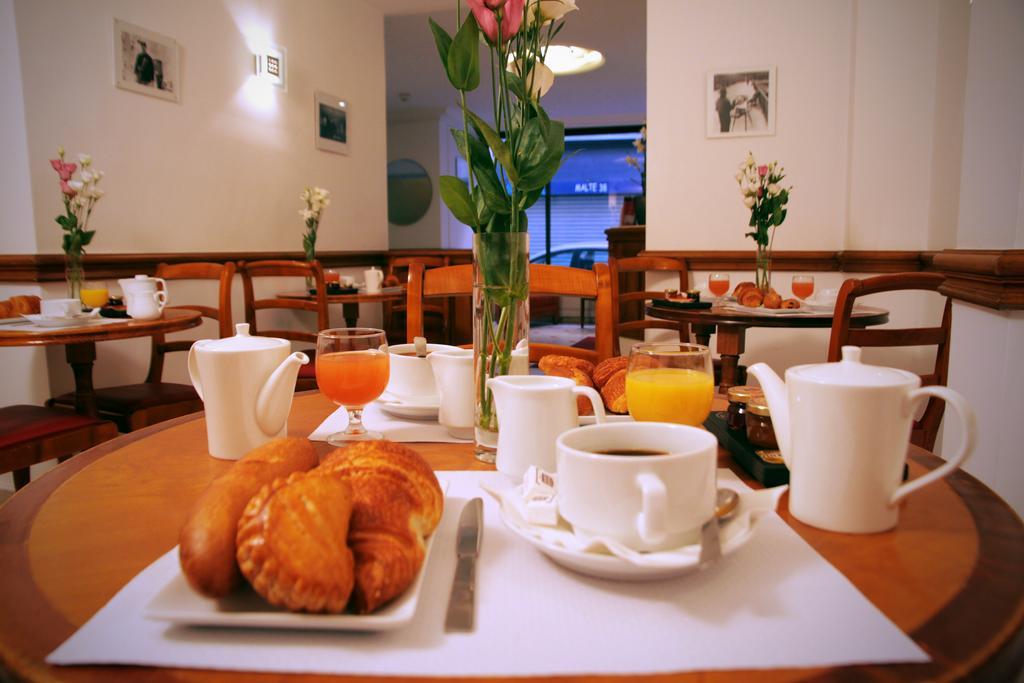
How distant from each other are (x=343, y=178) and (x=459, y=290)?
12.5 ft

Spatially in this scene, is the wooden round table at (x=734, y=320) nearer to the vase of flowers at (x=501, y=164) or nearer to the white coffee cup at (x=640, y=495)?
the vase of flowers at (x=501, y=164)

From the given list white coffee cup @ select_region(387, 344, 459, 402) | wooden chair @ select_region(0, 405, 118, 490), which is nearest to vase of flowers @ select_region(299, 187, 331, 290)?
wooden chair @ select_region(0, 405, 118, 490)

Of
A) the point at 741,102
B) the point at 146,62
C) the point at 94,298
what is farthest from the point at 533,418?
the point at 741,102

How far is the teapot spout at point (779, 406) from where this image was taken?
64 cm

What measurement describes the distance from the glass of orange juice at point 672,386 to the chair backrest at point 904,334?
109 centimetres

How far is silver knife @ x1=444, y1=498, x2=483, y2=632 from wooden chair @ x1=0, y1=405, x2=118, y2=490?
5.99ft

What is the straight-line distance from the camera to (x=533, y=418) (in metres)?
0.68

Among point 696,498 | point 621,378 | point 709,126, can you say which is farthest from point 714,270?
point 696,498

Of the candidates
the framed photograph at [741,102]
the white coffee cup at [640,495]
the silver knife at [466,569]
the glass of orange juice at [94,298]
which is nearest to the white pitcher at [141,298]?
A: the glass of orange juice at [94,298]

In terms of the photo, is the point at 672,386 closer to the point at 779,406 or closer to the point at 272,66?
the point at 779,406

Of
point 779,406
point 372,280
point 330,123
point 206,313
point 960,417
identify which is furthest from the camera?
point 330,123

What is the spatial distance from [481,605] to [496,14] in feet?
1.94

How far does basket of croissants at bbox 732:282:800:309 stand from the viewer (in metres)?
2.52

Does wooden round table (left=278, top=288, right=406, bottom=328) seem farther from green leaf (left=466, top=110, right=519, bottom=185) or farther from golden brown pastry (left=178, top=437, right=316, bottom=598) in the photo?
golden brown pastry (left=178, top=437, right=316, bottom=598)
